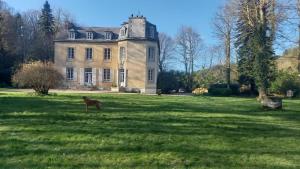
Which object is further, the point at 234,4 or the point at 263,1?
the point at 234,4

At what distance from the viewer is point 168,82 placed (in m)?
41.2

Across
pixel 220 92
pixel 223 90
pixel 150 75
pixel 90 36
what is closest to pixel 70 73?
pixel 90 36

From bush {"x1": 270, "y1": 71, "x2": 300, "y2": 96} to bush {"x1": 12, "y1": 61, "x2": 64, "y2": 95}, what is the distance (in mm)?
21544

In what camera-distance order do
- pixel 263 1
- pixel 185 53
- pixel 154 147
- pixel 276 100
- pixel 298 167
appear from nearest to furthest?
pixel 298 167 → pixel 154 147 → pixel 276 100 → pixel 263 1 → pixel 185 53

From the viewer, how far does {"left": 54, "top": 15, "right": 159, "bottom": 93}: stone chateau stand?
37.9m

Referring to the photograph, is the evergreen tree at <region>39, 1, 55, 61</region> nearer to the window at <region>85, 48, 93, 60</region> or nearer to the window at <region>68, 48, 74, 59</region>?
the window at <region>68, 48, 74, 59</region>

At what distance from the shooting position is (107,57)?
40438 mm

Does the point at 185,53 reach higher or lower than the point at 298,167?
higher

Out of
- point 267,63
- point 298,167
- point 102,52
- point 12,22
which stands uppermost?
point 12,22

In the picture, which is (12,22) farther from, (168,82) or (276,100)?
(276,100)

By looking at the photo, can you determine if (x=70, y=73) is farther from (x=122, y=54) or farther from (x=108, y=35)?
(x=122, y=54)

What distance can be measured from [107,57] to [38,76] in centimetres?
1985

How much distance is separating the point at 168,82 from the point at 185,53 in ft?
51.1

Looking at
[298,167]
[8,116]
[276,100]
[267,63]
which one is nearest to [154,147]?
[298,167]
